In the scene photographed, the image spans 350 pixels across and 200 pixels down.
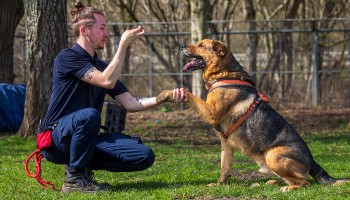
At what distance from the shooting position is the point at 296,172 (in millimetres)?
6516

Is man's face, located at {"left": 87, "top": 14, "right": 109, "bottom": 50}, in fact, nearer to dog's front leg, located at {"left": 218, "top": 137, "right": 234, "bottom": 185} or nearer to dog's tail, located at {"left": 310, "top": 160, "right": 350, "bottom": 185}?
dog's front leg, located at {"left": 218, "top": 137, "right": 234, "bottom": 185}

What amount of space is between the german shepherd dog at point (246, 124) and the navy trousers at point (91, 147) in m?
0.63

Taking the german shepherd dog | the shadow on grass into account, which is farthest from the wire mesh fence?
the shadow on grass

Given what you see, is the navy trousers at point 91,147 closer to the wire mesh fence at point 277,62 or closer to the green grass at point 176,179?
the green grass at point 176,179

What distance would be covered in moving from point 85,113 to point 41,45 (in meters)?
5.66

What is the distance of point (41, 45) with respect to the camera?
38.1 ft

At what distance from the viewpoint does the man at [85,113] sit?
6.32 m

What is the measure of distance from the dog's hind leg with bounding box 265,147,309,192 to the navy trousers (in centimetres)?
126

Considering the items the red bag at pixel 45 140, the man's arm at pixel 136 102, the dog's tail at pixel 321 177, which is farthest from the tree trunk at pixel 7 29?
the dog's tail at pixel 321 177

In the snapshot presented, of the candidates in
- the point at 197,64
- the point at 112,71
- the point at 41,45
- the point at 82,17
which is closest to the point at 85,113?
the point at 112,71

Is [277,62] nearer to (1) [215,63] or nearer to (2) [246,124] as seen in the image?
(1) [215,63]

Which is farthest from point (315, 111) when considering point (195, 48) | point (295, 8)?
point (195, 48)

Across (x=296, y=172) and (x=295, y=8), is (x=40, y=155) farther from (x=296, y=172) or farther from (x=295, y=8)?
(x=295, y=8)

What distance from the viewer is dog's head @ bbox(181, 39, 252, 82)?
7.13m
